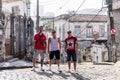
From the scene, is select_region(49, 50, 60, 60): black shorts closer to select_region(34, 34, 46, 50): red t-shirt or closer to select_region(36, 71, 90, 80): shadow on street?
select_region(34, 34, 46, 50): red t-shirt

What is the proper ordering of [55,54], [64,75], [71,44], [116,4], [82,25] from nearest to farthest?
1. [64,75]
2. [71,44]
3. [55,54]
4. [116,4]
5. [82,25]

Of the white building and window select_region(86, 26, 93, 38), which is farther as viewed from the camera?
window select_region(86, 26, 93, 38)

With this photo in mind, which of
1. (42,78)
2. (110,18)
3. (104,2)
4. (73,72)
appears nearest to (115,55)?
(110,18)

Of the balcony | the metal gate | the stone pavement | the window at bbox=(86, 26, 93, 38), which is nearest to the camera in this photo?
the stone pavement

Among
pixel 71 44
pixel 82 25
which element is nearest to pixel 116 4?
pixel 71 44

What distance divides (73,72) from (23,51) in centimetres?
1412

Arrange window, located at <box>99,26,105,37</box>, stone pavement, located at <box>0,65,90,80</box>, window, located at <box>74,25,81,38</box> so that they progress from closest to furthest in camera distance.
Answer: stone pavement, located at <box>0,65,90,80</box>
window, located at <box>74,25,81,38</box>
window, located at <box>99,26,105,37</box>

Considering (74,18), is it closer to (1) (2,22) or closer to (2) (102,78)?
(1) (2,22)

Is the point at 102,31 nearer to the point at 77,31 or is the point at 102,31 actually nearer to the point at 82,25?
the point at 82,25

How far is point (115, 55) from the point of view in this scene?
22547 mm

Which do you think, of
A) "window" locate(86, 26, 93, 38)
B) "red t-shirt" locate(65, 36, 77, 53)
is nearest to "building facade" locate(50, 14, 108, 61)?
"window" locate(86, 26, 93, 38)

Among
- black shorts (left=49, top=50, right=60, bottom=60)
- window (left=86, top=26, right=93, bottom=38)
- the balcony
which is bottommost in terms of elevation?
black shorts (left=49, top=50, right=60, bottom=60)

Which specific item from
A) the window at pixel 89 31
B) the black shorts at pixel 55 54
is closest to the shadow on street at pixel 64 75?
the black shorts at pixel 55 54

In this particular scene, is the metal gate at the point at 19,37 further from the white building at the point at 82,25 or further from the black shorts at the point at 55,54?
the white building at the point at 82,25
